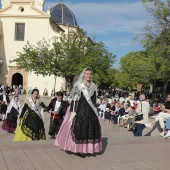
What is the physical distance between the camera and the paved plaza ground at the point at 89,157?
583cm

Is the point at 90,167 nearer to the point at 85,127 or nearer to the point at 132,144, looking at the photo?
the point at 85,127

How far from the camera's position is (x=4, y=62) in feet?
143

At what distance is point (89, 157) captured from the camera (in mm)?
6492

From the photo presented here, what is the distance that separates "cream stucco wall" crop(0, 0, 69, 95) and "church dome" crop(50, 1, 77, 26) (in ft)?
54.4

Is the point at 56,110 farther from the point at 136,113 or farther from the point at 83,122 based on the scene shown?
the point at 83,122

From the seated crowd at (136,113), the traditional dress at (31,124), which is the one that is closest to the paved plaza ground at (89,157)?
the traditional dress at (31,124)

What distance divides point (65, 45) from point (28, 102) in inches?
966

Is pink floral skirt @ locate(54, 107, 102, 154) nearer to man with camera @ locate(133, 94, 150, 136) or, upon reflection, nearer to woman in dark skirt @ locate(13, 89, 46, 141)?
woman in dark skirt @ locate(13, 89, 46, 141)

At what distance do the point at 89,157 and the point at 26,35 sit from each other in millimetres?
39002

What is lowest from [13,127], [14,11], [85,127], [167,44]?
[13,127]

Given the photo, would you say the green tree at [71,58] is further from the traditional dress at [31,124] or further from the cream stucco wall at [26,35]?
the traditional dress at [31,124]

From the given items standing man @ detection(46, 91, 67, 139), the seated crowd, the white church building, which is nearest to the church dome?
the white church building

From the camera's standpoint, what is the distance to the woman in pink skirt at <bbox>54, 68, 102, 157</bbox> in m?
6.40

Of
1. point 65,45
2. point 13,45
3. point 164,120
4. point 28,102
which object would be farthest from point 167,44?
point 13,45
